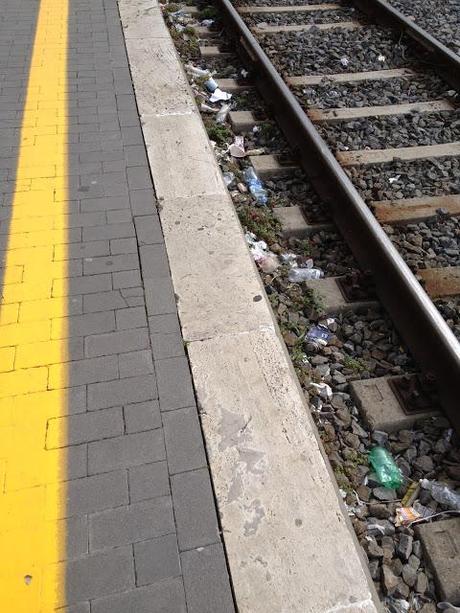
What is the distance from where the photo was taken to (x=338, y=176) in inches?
178

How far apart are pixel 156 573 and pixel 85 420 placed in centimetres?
89

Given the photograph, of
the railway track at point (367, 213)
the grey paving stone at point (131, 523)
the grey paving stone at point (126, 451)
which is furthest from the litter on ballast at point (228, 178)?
the grey paving stone at point (131, 523)

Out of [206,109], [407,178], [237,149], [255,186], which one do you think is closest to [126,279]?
[255,186]

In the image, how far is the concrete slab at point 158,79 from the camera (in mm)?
5766

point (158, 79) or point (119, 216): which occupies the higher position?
point (158, 79)

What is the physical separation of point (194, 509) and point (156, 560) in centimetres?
28

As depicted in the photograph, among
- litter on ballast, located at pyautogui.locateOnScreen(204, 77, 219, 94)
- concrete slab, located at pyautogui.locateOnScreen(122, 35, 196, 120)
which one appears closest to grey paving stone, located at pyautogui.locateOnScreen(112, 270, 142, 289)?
concrete slab, located at pyautogui.locateOnScreen(122, 35, 196, 120)

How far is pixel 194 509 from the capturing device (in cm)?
259

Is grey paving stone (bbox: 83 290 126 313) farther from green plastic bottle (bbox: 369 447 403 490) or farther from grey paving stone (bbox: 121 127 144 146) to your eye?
grey paving stone (bbox: 121 127 144 146)

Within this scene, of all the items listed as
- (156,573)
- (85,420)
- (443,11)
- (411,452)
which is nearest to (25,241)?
(85,420)

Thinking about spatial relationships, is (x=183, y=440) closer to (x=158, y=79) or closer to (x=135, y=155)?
(x=135, y=155)

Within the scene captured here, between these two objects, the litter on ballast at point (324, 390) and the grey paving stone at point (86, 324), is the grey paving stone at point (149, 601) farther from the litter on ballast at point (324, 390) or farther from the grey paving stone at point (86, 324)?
the grey paving stone at point (86, 324)

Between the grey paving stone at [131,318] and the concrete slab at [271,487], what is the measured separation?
399 mm

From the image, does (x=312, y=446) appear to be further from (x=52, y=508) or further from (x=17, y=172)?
(x=17, y=172)
